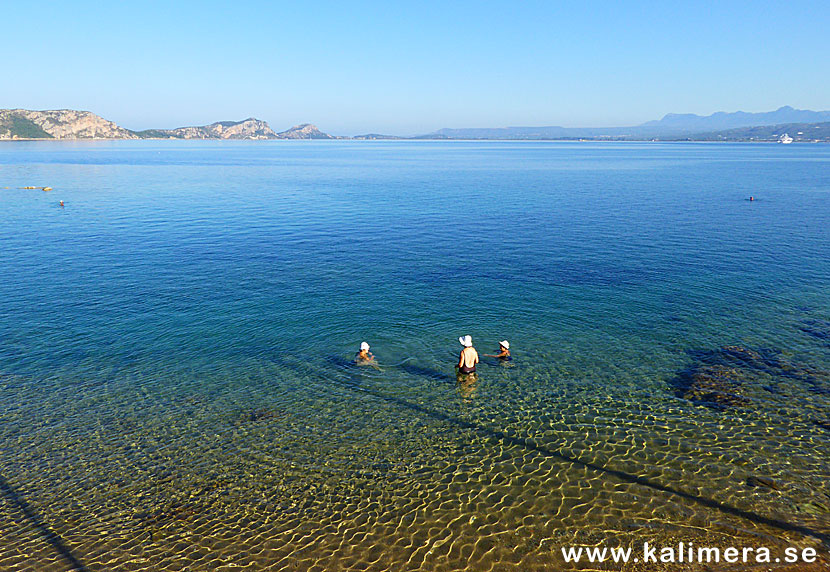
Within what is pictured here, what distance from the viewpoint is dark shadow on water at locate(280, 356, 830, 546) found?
16.7m

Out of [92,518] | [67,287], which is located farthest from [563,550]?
[67,287]

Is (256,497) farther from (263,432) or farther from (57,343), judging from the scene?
(57,343)

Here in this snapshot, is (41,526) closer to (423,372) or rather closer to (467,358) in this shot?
(423,372)

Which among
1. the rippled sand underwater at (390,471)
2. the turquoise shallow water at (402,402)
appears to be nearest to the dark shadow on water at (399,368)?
the turquoise shallow water at (402,402)

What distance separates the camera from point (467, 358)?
27641 millimetres

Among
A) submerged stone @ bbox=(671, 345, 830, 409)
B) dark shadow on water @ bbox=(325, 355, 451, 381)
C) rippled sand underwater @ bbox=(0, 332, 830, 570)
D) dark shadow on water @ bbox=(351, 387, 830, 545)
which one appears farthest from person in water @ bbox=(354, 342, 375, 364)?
submerged stone @ bbox=(671, 345, 830, 409)

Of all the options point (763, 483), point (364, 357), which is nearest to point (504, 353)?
point (364, 357)

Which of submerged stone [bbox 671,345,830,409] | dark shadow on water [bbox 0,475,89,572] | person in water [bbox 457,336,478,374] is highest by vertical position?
person in water [bbox 457,336,478,374]

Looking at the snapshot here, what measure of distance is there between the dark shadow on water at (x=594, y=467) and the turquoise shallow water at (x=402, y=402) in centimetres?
14

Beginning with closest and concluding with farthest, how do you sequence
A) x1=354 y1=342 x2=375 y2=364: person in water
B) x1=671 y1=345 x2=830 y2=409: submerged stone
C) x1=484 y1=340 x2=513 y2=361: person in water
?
1. x1=671 y1=345 x2=830 y2=409: submerged stone
2. x1=354 y1=342 x2=375 y2=364: person in water
3. x1=484 y1=340 x2=513 y2=361: person in water

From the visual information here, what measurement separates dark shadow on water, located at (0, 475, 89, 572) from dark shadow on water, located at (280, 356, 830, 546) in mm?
14076

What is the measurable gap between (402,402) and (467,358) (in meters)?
4.81

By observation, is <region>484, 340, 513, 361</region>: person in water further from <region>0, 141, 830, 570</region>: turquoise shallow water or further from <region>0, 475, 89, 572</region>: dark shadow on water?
<region>0, 475, 89, 572</region>: dark shadow on water

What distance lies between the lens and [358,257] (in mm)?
54625
